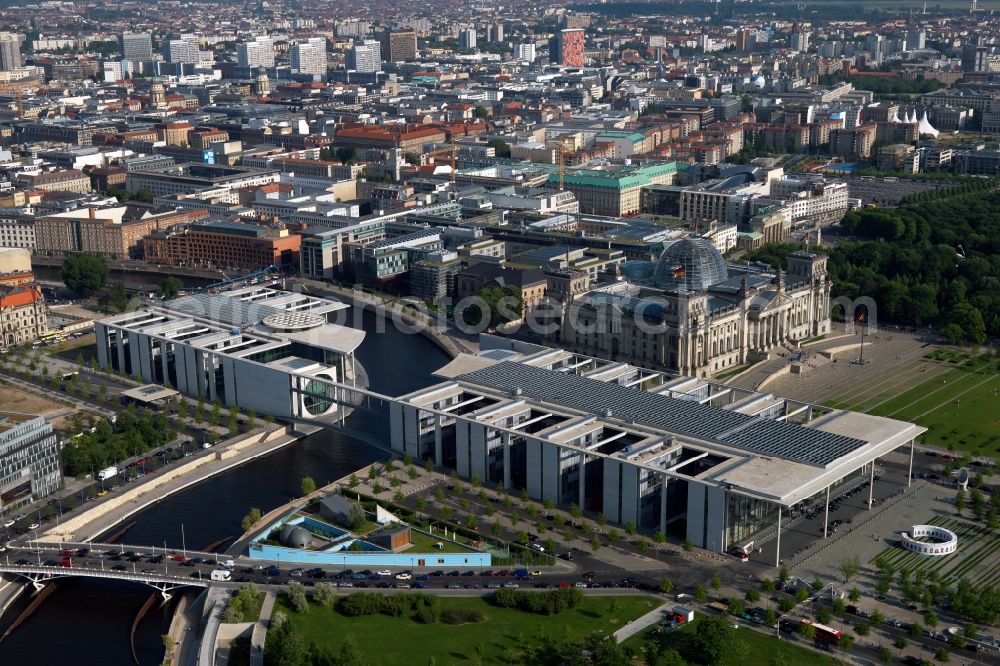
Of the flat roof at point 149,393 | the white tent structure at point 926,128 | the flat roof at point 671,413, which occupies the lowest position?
the flat roof at point 149,393

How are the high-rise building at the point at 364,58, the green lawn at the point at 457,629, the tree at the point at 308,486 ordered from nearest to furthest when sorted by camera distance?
the green lawn at the point at 457,629 < the tree at the point at 308,486 < the high-rise building at the point at 364,58

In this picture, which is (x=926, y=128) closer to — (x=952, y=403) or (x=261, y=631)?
(x=952, y=403)

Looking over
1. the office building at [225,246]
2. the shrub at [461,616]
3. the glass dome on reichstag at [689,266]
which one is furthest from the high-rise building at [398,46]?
the shrub at [461,616]

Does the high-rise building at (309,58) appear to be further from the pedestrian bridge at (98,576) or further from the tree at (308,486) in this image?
the pedestrian bridge at (98,576)

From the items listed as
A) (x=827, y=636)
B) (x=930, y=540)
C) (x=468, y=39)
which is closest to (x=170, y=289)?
(x=930, y=540)

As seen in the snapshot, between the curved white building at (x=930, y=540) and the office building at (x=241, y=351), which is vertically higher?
the office building at (x=241, y=351)

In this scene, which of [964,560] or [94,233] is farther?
[94,233]

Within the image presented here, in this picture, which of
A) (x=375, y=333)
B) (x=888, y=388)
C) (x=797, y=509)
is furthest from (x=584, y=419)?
(x=375, y=333)
